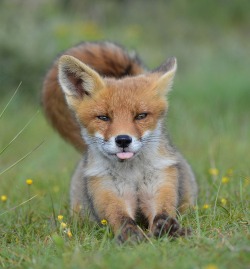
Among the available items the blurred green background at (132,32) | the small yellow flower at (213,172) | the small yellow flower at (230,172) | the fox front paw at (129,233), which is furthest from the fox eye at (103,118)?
the blurred green background at (132,32)

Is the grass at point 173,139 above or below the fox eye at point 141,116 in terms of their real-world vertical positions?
below

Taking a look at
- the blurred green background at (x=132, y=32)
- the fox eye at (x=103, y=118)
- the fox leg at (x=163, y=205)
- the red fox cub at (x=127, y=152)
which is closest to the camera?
the fox leg at (x=163, y=205)

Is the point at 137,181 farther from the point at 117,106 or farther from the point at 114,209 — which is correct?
the point at 117,106

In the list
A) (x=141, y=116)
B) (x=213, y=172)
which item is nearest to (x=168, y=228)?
(x=141, y=116)

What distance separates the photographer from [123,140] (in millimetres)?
4715

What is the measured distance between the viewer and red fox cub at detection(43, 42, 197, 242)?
4.82 meters

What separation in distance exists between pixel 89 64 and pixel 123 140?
1.87 meters

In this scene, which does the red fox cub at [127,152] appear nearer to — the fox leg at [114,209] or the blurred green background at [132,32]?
the fox leg at [114,209]

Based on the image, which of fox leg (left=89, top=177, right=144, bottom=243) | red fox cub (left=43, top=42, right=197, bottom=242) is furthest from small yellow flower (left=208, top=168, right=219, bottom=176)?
fox leg (left=89, top=177, right=144, bottom=243)

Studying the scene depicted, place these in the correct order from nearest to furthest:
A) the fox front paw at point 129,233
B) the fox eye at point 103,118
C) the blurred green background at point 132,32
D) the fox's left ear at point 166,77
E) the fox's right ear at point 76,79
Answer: the fox front paw at point 129,233, the fox eye at point 103,118, the fox's right ear at point 76,79, the fox's left ear at point 166,77, the blurred green background at point 132,32

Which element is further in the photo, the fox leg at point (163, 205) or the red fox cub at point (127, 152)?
the red fox cub at point (127, 152)

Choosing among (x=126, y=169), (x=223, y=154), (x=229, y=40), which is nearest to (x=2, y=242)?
(x=126, y=169)

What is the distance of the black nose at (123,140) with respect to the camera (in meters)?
4.71

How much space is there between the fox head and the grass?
0.47 metres
